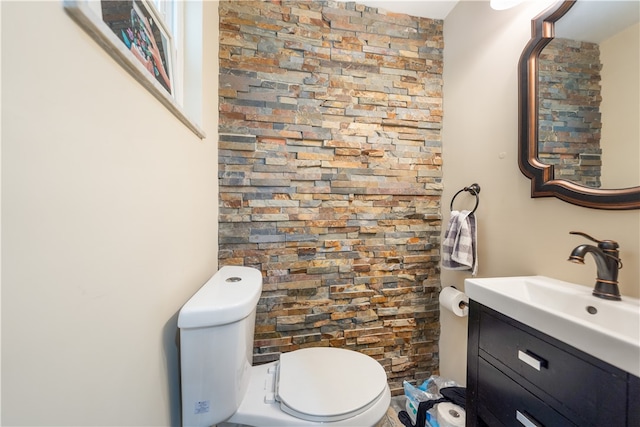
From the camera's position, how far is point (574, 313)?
767 mm

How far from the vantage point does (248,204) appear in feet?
4.35

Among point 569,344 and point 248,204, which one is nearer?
point 569,344

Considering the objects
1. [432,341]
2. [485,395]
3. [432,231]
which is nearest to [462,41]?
[432,231]

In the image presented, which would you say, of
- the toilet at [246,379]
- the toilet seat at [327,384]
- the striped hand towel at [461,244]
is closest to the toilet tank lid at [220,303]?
the toilet at [246,379]

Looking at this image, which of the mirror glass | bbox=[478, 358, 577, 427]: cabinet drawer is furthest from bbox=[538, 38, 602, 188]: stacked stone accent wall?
Answer: bbox=[478, 358, 577, 427]: cabinet drawer

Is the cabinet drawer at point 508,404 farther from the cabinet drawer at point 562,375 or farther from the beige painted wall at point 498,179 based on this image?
the beige painted wall at point 498,179

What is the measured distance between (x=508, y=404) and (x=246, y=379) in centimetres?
93

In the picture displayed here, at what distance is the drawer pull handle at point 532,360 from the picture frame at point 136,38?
4.19 feet

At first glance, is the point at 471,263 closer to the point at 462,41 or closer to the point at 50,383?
the point at 462,41

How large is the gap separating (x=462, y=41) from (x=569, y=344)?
162 centimetres

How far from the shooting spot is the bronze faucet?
718 millimetres

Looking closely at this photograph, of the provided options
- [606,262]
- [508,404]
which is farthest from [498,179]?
[508,404]

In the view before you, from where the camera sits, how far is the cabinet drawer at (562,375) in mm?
521

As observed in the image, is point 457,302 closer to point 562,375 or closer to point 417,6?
point 562,375
